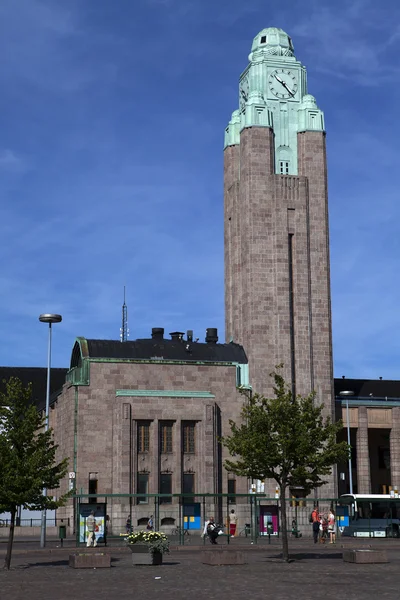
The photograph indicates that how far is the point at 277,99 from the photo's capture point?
275 feet

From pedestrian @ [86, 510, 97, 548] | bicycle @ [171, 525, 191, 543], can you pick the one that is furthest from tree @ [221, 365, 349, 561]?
bicycle @ [171, 525, 191, 543]

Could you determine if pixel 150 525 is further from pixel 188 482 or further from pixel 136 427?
pixel 136 427

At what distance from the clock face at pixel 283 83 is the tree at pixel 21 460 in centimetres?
5674

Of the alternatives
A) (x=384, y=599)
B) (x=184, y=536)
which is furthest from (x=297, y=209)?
(x=384, y=599)

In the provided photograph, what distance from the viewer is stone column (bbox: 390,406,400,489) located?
80.4m

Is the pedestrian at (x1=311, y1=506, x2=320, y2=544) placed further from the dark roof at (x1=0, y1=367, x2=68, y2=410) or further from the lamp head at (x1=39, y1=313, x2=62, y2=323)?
the dark roof at (x1=0, y1=367, x2=68, y2=410)

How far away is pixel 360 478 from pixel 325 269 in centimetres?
1847

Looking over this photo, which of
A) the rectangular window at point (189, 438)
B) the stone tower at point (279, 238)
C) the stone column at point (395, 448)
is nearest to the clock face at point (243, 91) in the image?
the stone tower at point (279, 238)

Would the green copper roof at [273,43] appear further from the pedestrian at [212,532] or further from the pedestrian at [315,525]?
the pedestrian at [212,532]

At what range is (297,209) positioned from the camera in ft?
260

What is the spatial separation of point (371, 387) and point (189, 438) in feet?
118

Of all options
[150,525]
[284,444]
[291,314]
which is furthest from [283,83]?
[284,444]

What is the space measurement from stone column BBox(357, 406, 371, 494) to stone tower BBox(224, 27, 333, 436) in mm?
4992

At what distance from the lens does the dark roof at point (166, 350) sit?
234ft
